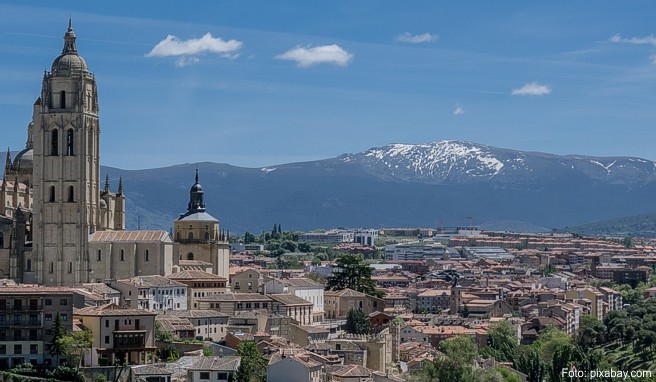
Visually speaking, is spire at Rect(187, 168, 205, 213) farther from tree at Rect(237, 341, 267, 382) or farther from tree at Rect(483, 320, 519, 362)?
tree at Rect(237, 341, 267, 382)

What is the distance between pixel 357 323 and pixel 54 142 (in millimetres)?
19994

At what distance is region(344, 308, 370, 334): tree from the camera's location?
267ft

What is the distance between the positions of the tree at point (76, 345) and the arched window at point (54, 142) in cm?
2681

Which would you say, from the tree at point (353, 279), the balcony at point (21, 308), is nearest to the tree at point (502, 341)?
the tree at point (353, 279)

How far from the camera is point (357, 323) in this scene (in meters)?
81.6

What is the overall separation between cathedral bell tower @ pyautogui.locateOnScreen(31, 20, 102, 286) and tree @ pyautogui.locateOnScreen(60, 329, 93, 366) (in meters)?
24.7

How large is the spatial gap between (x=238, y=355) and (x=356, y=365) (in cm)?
542

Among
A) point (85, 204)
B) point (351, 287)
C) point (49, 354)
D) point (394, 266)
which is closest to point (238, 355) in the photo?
point (49, 354)

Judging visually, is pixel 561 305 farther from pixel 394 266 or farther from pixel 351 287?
pixel 394 266

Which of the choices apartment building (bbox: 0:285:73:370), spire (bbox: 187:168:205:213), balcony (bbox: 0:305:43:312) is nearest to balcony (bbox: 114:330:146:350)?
apartment building (bbox: 0:285:73:370)

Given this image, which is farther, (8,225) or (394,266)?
(394,266)

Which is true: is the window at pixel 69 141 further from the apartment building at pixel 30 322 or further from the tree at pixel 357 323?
the apartment building at pixel 30 322

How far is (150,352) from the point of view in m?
61.8

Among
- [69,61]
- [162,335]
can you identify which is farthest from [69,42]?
[162,335]
